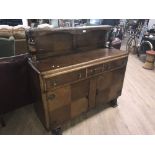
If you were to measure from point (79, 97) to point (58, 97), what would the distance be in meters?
0.29

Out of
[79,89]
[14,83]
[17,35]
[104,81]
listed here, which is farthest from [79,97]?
[17,35]

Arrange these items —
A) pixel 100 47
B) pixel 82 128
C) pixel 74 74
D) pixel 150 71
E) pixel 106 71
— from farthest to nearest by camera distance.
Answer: pixel 150 71 < pixel 100 47 < pixel 82 128 < pixel 106 71 < pixel 74 74

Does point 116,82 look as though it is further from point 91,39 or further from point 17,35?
point 17,35

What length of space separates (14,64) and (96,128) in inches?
50.1

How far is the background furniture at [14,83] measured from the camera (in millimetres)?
1529

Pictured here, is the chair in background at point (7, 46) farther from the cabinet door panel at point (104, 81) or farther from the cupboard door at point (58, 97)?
the cabinet door panel at point (104, 81)

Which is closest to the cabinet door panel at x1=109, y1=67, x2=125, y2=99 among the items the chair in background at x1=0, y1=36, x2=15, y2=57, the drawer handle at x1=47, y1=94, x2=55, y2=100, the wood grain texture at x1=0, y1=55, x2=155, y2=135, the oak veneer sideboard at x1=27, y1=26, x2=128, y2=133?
the oak veneer sideboard at x1=27, y1=26, x2=128, y2=133

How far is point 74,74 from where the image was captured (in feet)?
4.69

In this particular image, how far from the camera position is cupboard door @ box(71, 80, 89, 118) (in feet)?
5.07

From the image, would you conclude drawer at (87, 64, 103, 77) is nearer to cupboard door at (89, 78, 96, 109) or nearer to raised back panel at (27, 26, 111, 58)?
cupboard door at (89, 78, 96, 109)

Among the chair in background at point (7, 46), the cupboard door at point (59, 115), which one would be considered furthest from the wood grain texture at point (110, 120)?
the chair in background at point (7, 46)
